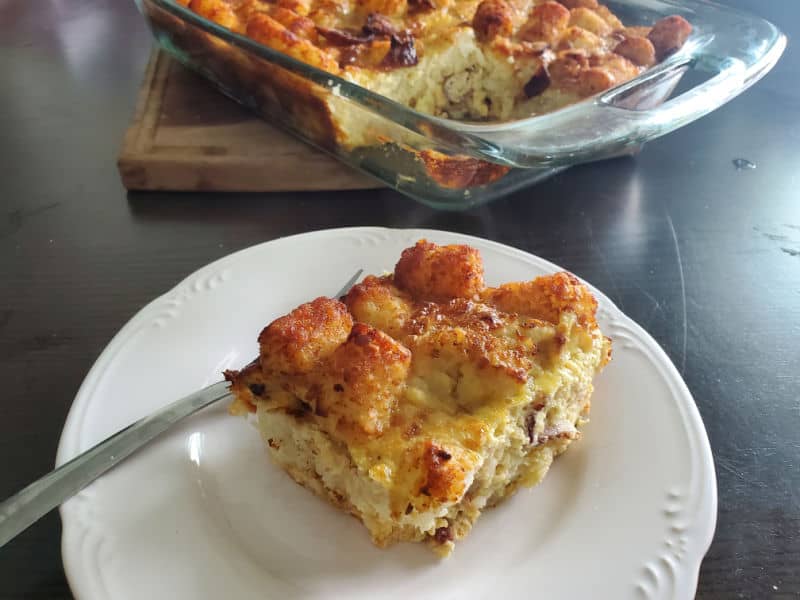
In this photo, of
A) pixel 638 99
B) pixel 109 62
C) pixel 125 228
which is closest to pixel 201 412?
pixel 125 228

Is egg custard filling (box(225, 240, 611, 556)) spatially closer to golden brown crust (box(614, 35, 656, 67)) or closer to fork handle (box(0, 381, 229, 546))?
fork handle (box(0, 381, 229, 546))

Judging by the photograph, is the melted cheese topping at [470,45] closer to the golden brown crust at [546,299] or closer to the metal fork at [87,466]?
the golden brown crust at [546,299]

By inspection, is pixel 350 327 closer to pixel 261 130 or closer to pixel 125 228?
pixel 125 228

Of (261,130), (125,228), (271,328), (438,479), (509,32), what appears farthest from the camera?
(509,32)

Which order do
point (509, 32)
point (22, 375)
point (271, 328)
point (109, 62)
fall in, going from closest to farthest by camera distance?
point (271, 328)
point (22, 375)
point (509, 32)
point (109, 62)

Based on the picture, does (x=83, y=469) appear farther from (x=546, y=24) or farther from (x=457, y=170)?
(x=546, y=24)
